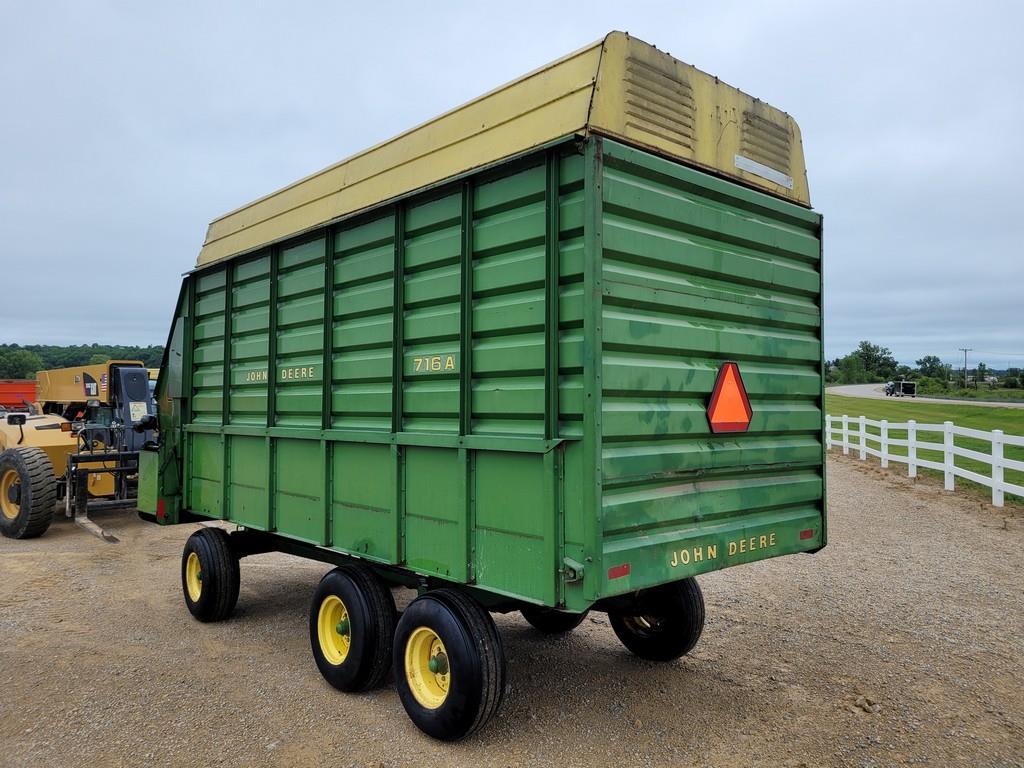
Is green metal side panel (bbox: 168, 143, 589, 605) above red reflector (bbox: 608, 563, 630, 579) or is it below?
above

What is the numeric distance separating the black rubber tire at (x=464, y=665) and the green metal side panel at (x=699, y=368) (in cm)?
81

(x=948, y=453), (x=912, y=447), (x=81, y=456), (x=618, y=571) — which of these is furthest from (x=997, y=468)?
(x=81, y=456)

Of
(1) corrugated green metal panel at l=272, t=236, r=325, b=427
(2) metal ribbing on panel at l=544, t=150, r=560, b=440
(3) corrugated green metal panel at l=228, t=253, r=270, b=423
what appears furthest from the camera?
(3) corrugated green metal panel at l=228, t=253, r=270, b=423

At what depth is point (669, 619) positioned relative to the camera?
4.90 metres

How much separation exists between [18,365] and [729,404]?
81742 millimetres

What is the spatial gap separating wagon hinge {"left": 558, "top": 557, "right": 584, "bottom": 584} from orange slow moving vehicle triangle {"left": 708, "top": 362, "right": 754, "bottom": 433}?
1.17m

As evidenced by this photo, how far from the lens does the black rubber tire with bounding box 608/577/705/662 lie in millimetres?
4805

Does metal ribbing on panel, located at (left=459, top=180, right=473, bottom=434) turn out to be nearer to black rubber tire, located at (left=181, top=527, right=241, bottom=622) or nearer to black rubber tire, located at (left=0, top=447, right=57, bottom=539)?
black rubber tire, located at (left=181, top=527, right=241, bottom=622)

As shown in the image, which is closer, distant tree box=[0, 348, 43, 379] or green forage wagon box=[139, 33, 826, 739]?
green forage wagon box=[139, 33, 826, 739]

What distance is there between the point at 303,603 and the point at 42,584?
2.90m

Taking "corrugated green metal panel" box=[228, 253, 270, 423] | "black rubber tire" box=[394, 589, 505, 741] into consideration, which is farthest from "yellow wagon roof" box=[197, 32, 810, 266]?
"black rubber tire" box=[394, 589, 505, 741]

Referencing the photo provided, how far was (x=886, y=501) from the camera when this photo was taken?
11719mm

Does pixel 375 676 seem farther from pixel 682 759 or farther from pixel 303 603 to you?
pixel 303 603

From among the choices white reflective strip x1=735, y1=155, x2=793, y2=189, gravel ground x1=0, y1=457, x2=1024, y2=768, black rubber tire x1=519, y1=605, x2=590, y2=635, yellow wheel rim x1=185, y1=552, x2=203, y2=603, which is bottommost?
gravel ground x1=0, y1=457, x2=1024, y2=768
